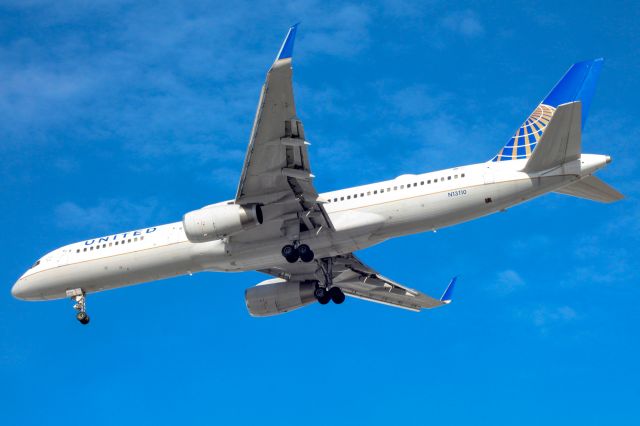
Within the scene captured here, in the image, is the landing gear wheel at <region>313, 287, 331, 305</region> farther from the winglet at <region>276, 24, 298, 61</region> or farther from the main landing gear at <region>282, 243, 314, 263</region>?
the winglet at <region>276, 24, 298, 61</region>

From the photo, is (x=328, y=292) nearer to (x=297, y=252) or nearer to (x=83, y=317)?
(x=297, y=252)

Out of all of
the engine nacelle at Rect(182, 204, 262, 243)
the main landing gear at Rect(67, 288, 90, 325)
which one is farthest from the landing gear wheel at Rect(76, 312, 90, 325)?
the engine nacelle at Rect(182, 204, 262, 243)

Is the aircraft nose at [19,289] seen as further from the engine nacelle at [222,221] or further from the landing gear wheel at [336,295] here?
the landing gear wheel at [336,295]

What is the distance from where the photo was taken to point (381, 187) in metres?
36.7

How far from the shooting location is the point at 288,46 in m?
29.5

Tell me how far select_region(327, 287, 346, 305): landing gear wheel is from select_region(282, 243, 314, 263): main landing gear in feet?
15.9

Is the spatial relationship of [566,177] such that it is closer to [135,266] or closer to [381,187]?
[381,187]

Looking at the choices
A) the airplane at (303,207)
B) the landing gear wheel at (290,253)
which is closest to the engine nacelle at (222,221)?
the airplane at (303,207)

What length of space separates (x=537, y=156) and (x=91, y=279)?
56.4 feet

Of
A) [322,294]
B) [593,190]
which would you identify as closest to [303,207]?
[322,294]

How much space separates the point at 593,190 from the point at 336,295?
11.1 m

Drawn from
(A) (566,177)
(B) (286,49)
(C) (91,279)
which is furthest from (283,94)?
(C) (91,279)

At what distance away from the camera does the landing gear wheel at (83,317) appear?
39.8 metres

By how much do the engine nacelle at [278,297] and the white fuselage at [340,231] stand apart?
11.9ft
